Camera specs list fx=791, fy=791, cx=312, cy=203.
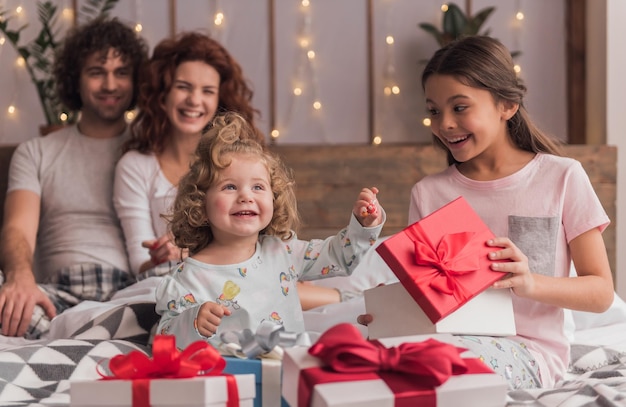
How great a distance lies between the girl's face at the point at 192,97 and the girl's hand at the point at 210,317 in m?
1.11

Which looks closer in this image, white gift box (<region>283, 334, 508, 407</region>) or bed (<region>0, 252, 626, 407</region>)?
white gift box (<region>283, 334, 508, 407</region>)

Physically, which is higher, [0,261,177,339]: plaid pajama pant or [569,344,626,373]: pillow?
[0,261,177,339]: plaid pajama pant

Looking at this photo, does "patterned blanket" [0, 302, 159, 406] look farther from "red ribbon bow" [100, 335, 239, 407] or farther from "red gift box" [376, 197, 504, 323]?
"red gift box" [376, 197, 504, 323]

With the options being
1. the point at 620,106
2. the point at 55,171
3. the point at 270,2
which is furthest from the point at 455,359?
the point at 270,2

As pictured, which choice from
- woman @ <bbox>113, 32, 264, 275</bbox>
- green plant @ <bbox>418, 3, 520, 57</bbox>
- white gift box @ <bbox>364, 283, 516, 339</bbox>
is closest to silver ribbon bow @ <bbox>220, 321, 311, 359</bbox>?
white gift box @ <bbox>364, 283, 516, 339</bbox>

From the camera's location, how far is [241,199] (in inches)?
58.4

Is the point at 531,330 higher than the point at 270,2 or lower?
lower

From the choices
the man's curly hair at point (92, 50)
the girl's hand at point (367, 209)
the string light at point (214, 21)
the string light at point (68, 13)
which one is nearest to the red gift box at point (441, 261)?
the girl's hand at point (367, 209)

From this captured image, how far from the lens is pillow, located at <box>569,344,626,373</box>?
67.7 inches

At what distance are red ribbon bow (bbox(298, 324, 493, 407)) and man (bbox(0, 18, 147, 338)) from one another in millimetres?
1379

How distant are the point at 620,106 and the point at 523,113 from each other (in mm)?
1518

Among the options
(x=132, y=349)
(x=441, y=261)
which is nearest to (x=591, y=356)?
(x=441, y=261)

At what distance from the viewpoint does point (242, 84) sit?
2.47 meters

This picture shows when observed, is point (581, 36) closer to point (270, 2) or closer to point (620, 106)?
point (620, 106)
